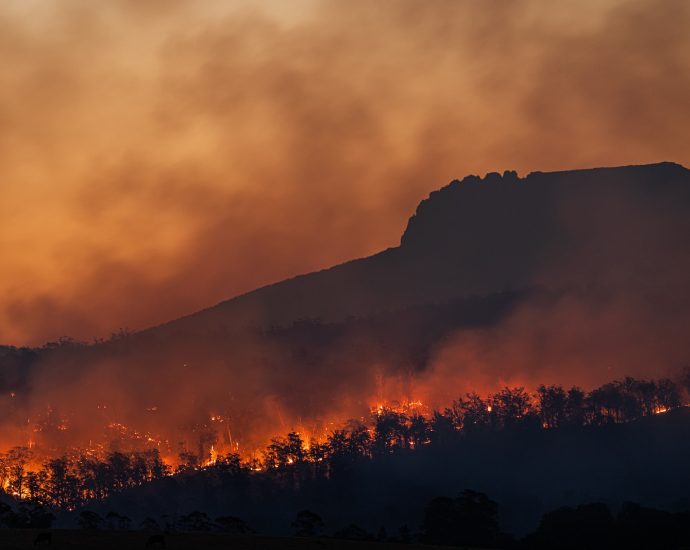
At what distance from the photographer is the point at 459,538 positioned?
607ft

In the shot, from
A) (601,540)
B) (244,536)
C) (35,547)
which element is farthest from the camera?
(601,540)

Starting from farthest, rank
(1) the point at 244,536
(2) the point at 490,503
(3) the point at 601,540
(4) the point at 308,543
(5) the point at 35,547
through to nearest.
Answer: (2) the point at 490,503 < (3) the point at 601,540 < (1) the point at 244,536 < (4) the point at 308,543 < (5) the point at 35,547

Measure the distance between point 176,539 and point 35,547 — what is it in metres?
20.9

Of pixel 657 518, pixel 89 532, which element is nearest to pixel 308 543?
pixel 89 532

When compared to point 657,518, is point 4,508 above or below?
above

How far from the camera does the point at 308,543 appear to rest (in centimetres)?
12975

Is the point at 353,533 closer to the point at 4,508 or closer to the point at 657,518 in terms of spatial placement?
the point at 657,518

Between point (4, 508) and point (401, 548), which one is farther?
point (4, 508)

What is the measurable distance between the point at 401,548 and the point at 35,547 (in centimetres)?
4940

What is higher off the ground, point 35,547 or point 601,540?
point 35,547

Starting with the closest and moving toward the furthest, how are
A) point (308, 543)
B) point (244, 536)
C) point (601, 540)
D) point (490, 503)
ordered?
point (308, 543), point (244, 536), point (601, 540), point (490, 503)

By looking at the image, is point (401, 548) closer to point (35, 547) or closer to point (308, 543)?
point (308, 543)

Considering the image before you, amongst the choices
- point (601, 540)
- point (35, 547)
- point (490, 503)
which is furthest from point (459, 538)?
point (35, 547)

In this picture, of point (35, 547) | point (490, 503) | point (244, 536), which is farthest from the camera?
point (490, 503)
